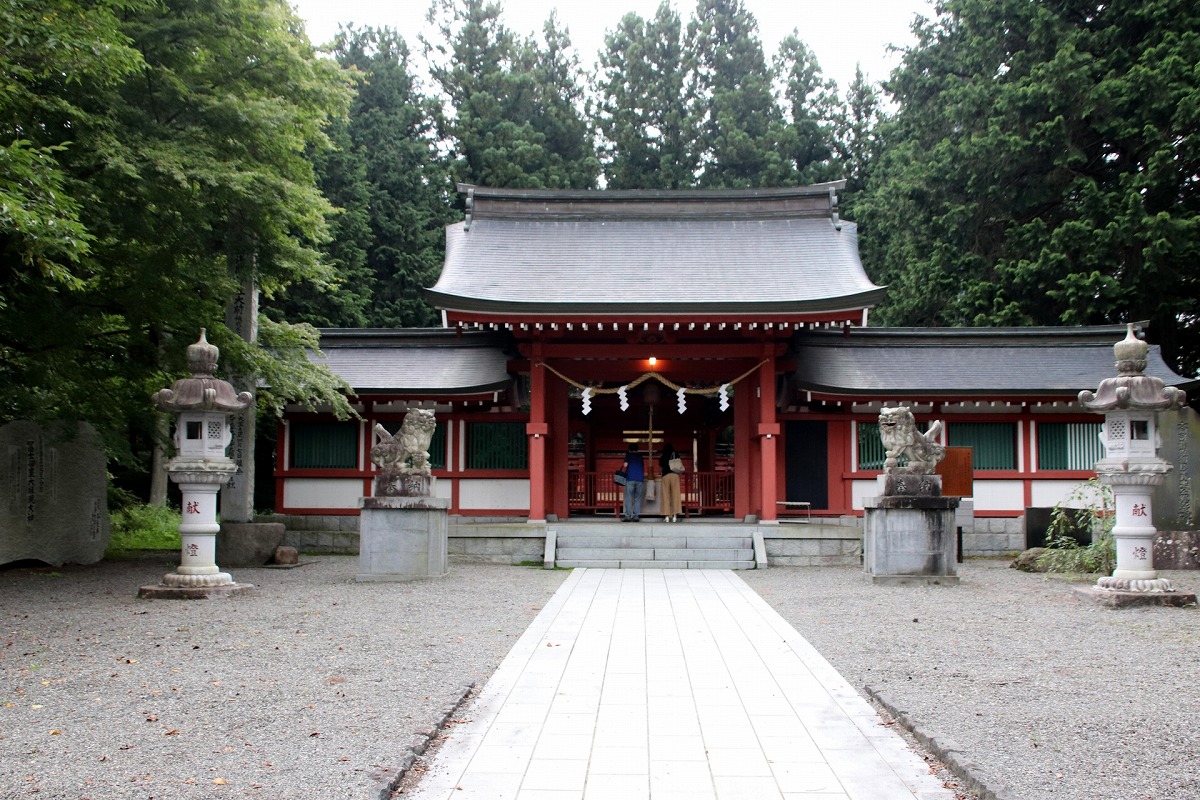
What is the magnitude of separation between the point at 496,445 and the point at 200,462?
7.58m

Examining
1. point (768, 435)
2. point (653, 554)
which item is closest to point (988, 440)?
point (768, 435)

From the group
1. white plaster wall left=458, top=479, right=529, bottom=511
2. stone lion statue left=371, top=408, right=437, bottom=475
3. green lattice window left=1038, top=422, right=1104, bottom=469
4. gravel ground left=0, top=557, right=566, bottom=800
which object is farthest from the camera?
white plaster wall left=458, top=479, right=529, bottom=511

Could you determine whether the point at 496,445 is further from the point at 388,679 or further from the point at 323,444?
the point at 388,679

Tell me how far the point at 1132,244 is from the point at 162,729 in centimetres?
2369

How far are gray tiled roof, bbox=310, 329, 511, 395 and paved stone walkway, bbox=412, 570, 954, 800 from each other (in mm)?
9500

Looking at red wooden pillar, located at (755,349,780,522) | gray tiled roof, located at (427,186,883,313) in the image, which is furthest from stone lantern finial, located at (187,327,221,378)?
red wooden pillar, located at (755,349,780,522)

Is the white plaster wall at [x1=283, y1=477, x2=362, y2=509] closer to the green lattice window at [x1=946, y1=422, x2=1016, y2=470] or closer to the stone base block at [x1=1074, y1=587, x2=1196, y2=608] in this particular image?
the green lattice window at [x1=946, y1=422, x2=1016, y2=470]

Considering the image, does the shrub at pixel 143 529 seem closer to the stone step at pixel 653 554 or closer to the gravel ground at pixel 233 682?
the gravel ground at pixel 233 682

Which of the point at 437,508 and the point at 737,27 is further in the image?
the point at 737,27

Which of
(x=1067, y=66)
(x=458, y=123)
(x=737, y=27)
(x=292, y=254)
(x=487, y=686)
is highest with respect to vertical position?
(x=737, y=27)

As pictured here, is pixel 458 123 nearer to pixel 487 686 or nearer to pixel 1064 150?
pixel 1064 150

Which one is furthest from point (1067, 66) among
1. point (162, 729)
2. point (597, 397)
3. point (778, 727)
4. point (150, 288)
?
point (162, 729)

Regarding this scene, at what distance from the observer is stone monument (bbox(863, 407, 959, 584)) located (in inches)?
495

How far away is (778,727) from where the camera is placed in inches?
213
